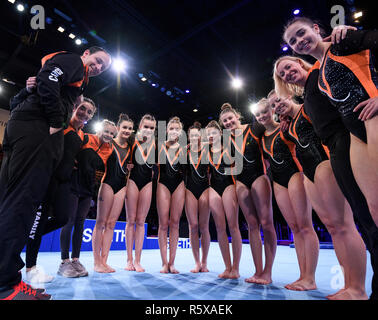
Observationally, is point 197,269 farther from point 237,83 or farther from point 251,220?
point 237,83

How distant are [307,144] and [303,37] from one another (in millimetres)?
967

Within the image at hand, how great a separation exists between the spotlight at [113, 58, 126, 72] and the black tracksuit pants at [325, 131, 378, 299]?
25.0 ft

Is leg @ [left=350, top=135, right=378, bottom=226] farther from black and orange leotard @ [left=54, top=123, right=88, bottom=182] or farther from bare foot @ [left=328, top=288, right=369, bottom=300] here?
black and orange leotard @ [left=54, top=123, right=88, bottom=182]

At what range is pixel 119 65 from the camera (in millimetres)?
7781

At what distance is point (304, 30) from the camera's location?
170 centimetres

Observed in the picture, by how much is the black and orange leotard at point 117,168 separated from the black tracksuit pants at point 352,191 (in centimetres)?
272

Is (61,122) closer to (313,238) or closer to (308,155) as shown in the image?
(308,155)

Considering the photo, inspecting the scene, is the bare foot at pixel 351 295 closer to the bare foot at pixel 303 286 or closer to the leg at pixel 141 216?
the bare foot at pixel 303 286

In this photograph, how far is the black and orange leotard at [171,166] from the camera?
3418mm

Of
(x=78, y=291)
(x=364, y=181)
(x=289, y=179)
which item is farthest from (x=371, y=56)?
(x=78, y=291)

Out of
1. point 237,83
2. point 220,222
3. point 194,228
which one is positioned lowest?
point 194,228

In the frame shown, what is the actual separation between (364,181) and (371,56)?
76 cm

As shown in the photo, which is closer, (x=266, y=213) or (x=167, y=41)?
(x=266, y=213)

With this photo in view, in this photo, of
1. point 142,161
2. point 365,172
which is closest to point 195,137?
point 142,161
